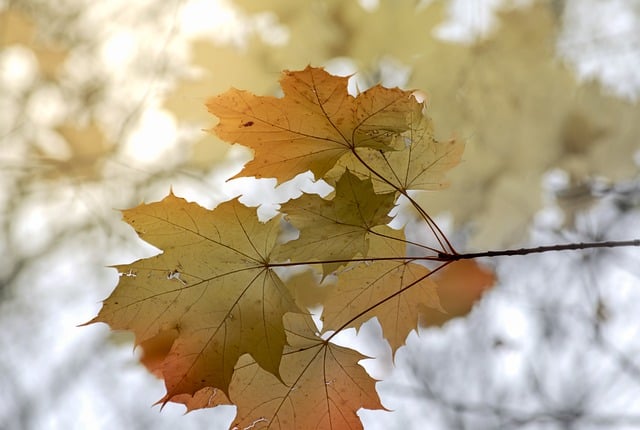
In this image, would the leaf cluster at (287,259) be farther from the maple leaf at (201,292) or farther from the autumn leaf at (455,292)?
the autumn leaf at (455,292)

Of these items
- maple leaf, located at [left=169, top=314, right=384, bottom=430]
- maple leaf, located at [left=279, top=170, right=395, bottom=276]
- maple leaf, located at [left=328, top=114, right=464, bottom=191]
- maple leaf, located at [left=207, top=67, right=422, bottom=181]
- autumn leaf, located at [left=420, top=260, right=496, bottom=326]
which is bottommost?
maple leaf, located at [left=169, top=314, right=384, bottom=430]

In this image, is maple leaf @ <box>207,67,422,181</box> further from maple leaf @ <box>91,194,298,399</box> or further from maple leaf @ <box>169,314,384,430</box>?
maple leaf @ <box>169,314,384,430</box>

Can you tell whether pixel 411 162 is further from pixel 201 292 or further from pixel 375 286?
pixel 201 292

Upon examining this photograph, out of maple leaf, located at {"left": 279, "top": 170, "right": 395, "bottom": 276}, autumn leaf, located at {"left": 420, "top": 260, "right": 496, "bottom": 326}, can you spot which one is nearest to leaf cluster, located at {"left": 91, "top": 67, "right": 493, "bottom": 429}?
maple leaf, located at {"left": 279, "top": 170, "right": 395, "bottom": 276}

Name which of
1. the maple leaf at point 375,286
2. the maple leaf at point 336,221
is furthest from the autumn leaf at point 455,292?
the maple leaf at point 336,221

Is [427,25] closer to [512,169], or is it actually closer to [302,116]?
[512,169]

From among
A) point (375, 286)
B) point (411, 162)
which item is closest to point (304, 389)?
point (375, 286)
